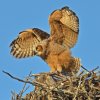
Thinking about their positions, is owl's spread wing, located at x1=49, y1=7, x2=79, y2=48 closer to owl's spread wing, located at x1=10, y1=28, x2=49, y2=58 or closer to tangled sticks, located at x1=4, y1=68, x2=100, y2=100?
owl's spread wing, located at x1=10, y1=28, x2=49, y2=58

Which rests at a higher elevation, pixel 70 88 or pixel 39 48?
pixel 39 48

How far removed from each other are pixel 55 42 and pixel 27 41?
0.65 meters

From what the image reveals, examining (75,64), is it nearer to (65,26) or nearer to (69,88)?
(65,26)

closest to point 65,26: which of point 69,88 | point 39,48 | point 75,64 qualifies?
point 39,48

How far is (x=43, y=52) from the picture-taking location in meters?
14.2

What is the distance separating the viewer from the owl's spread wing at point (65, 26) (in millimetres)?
14250

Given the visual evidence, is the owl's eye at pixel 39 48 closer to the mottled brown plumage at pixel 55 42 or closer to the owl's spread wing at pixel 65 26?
the mottled brown plumage at pixel 55 42

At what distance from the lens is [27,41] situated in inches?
582

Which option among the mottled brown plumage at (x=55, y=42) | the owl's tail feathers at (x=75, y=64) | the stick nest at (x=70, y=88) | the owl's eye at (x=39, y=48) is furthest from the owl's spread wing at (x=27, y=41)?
the stick nest at (x=70, y=88)

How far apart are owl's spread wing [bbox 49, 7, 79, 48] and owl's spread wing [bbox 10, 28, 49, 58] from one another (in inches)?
10.9

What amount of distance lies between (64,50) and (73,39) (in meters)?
0.37

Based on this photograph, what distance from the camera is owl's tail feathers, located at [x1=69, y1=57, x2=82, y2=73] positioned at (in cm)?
1332

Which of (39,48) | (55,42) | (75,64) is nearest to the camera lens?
(75,64)

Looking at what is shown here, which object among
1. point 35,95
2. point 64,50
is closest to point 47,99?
point 35,95
